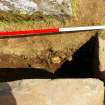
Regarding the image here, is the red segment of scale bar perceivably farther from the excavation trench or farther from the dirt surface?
the excavation trench

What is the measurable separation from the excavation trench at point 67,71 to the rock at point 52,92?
31.7 inches

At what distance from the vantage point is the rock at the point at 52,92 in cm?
229

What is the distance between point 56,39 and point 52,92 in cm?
86

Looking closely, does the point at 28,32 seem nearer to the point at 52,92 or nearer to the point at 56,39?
the point at 56,39

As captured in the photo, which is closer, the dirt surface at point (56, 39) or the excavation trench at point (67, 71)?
the dirt surface at point (56, 39)

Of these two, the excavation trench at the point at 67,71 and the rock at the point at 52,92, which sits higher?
the rock at the point at 52,92

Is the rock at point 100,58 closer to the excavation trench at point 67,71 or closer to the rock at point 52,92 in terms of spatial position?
the excavation trench at point 67,71

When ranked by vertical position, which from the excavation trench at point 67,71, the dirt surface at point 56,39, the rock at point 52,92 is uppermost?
the dirt surface at point 56,39

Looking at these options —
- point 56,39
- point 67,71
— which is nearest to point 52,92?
point 56,39

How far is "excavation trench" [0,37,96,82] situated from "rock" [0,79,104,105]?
0.81 meters

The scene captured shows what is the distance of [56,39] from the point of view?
10.2 feet

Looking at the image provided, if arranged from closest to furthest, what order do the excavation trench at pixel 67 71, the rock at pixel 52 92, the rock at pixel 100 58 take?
the rock at pixel 52 92, the rock at pixel 100 58, the excavation trench at pixel 67 71

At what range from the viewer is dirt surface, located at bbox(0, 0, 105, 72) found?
3064 millimetres

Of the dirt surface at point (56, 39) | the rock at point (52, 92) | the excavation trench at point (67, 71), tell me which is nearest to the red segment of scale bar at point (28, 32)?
the dirt surface at point (56, 39)
